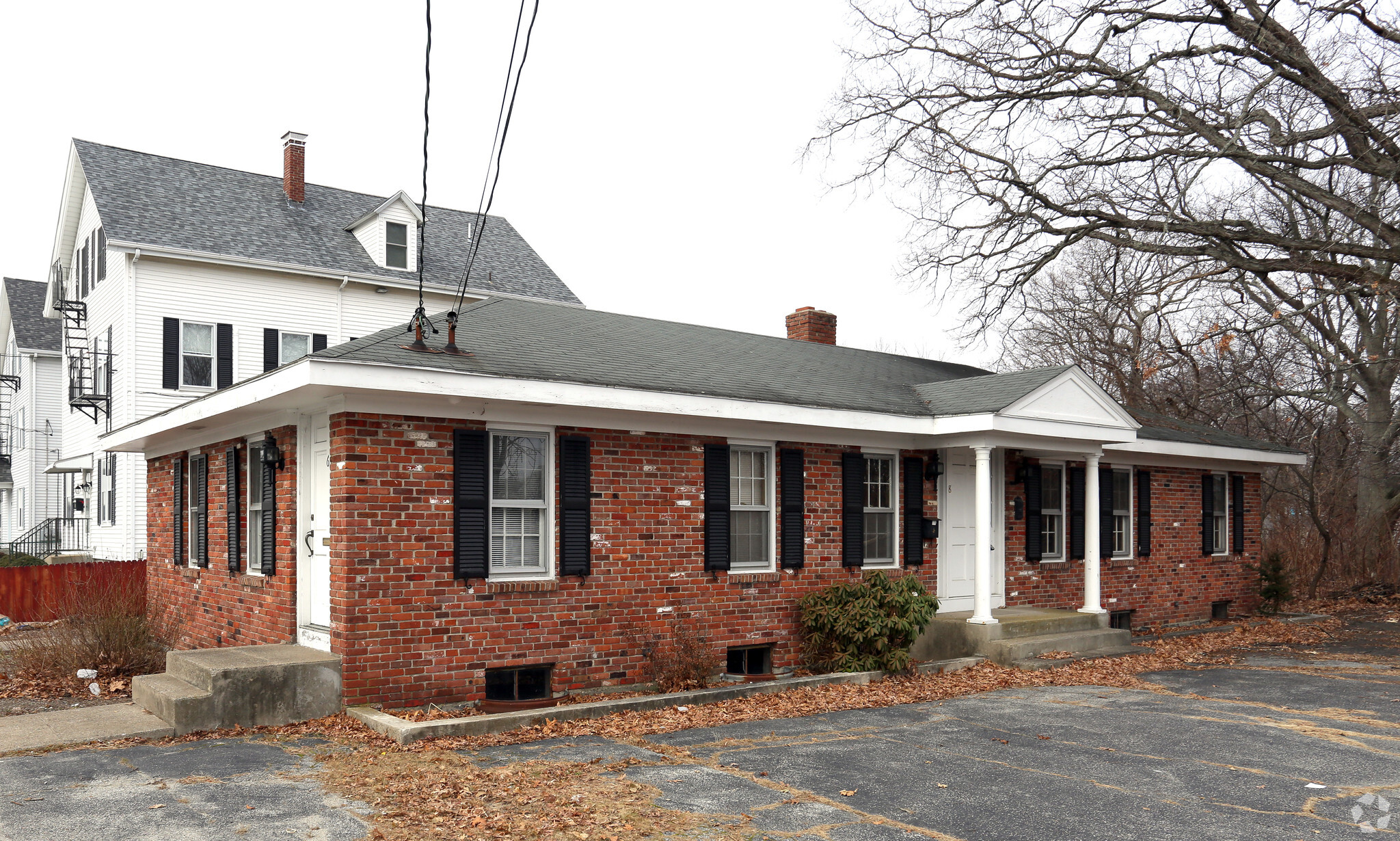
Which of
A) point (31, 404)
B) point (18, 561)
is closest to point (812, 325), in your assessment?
point (18, 561)

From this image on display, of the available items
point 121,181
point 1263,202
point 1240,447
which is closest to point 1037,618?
point 1240,447

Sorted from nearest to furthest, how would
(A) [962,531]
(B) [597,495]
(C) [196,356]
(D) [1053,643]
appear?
(B) [597,495] → (D) [1053,643] → (A) [962,531] → (C) [196,356]

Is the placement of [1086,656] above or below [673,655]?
below

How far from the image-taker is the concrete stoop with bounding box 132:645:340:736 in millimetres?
8406

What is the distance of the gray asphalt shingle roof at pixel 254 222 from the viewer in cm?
2133

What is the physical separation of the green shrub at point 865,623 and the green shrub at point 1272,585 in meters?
9.83

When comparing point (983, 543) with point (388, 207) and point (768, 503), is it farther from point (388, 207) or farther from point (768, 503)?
point (388, 207)

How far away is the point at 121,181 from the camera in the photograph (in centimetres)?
2242

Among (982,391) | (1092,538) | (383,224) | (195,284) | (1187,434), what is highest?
(383,224)

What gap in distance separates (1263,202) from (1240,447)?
809 centimetres

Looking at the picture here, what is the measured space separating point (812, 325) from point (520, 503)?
9063mm

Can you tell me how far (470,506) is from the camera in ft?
31.7

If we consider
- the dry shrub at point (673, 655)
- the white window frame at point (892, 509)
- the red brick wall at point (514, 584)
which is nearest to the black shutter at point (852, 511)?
the white window frame at point (892, 509)

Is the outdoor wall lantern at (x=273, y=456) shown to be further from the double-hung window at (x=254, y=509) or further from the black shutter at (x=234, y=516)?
the black shutter at (x=234, y=516)
